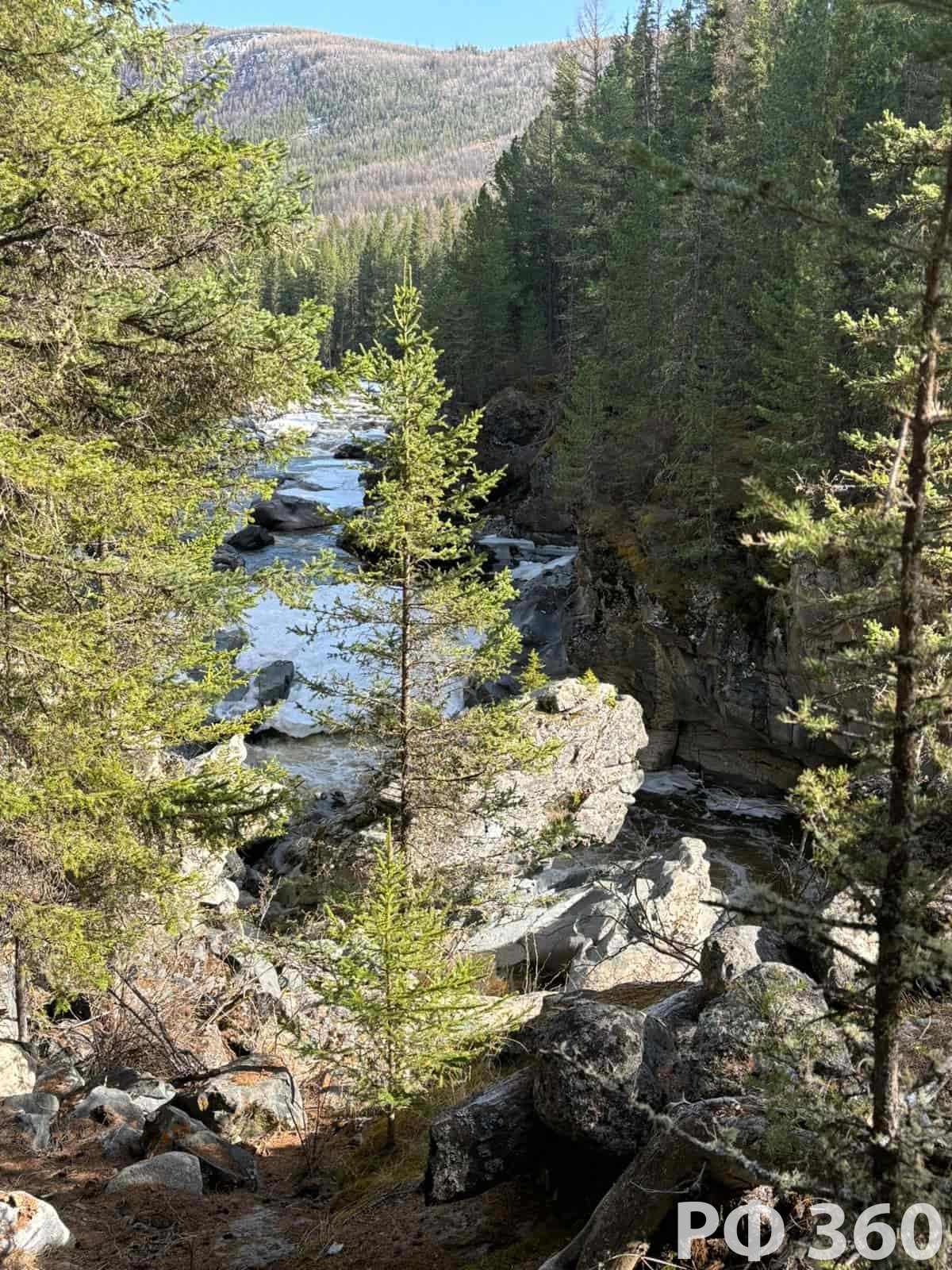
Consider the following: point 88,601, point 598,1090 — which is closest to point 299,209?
point 88,601

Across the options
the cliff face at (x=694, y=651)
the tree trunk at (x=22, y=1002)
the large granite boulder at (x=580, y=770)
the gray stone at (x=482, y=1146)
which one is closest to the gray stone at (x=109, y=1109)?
the tree trunk at (x=22, y=1002)

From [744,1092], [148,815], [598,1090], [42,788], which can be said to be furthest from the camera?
[148,815]

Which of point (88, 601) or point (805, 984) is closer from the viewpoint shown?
point (805, 984)

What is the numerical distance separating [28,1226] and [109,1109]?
2448mm

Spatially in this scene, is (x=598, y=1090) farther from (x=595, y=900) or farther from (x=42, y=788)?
(x=595, y=900)

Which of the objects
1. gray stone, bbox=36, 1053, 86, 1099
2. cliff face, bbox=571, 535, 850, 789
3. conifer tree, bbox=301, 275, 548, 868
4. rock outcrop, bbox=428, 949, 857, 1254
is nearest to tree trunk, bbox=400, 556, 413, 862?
conifer tree, bbox=301, 275, 548, 868

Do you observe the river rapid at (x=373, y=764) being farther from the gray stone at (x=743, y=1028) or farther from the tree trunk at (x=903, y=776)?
the tree trunk at (x=903, y=776)

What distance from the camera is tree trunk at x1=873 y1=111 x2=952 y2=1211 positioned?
2.93 meters

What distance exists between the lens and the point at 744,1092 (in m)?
4.36

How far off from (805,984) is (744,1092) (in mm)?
918

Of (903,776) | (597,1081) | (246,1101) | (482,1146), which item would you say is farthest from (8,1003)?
(903,776)

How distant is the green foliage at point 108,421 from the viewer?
6.32 meters

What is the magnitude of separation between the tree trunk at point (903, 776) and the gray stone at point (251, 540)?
120 feet

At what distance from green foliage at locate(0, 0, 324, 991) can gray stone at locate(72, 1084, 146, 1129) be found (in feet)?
3.10
